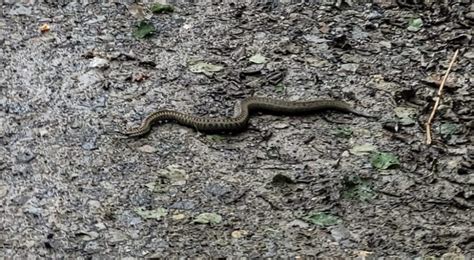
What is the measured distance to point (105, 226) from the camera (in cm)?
658

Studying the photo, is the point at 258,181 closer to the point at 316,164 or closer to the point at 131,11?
the point at 316,164

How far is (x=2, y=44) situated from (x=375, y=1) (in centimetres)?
412

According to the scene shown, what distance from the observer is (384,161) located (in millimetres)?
7348

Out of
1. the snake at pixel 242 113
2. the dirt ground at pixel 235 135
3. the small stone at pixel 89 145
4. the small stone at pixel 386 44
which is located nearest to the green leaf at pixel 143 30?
the dirt ground at pixel 235 135

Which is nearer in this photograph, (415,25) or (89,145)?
(89,145)

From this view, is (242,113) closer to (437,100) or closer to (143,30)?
(437,100)

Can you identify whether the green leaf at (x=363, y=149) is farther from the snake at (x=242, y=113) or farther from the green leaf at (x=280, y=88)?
the green leaf at (x=280, y=88)

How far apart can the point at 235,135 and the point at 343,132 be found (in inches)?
38.5

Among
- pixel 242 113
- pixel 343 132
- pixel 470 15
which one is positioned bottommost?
pixel 343 132

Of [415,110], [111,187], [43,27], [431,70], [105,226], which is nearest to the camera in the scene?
[105,226]

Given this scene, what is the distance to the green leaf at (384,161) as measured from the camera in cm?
729

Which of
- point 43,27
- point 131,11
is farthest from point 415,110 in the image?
point 43,27

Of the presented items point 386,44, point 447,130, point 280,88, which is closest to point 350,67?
point 386,44

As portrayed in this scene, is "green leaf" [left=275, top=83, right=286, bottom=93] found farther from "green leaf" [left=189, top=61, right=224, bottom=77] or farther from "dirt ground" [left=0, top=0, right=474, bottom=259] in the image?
"green leaf" [left=189, top=61, right=224, bottom=77]
